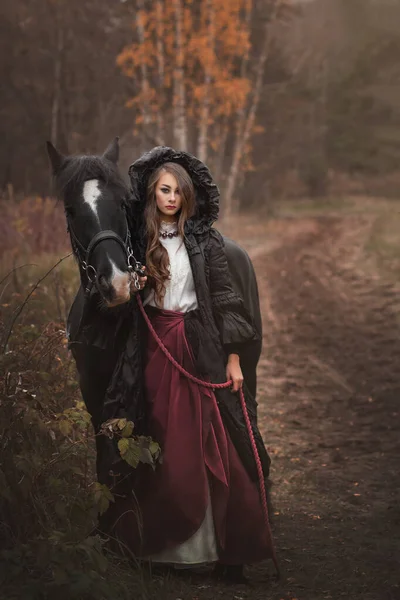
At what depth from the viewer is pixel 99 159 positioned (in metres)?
2.91

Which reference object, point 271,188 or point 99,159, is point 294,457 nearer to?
point 99,159

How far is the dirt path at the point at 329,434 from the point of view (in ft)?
10.5

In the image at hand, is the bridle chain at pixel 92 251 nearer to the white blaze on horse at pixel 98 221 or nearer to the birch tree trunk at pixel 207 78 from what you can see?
the white blaze on horse at pixel 98 221

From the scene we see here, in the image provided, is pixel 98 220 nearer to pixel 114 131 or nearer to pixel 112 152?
pixel 112 152

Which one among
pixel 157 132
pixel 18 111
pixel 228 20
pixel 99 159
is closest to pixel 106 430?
pixel 99 159

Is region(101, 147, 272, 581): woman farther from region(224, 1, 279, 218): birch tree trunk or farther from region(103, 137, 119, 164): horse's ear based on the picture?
region(224, 1, 279, 218): birch tree trunk

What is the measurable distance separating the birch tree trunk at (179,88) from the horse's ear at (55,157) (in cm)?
879

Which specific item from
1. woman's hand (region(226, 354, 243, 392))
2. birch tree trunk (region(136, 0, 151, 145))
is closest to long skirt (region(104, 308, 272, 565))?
woman's hand (region(226, 354, 243, 392))

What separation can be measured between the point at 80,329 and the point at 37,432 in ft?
1.55

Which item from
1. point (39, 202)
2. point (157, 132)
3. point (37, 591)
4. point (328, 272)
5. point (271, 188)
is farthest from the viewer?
point (271, 188)

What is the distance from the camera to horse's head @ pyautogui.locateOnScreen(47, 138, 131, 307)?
2641mm

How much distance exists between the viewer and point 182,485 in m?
2.97

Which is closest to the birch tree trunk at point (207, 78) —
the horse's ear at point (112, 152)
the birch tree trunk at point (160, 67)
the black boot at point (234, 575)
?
the birch tree trunk at point (160, 67)

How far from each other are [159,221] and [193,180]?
242 mm
